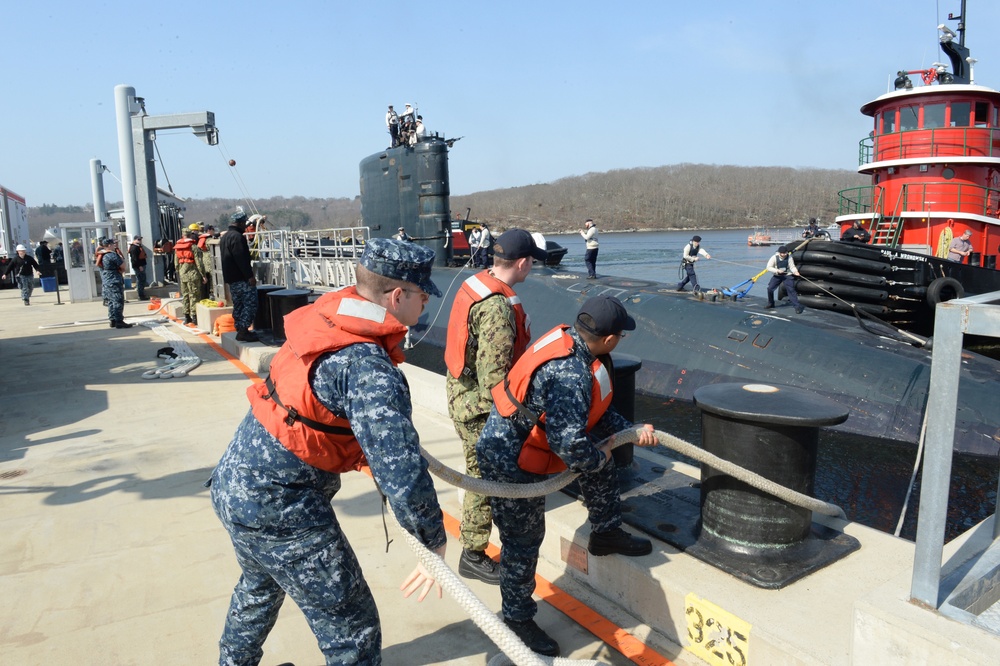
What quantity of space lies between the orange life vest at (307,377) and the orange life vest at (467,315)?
4.34ft

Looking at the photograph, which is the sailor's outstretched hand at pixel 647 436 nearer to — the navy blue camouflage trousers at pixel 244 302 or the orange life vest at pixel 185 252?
the navy blue camouflage trousers at pixel 244 302

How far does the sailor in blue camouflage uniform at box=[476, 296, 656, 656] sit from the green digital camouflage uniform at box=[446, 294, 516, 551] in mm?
326

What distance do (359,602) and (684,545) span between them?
5.97 feet

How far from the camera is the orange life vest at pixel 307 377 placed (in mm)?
2369

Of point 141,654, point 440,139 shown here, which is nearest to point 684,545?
point 141,654

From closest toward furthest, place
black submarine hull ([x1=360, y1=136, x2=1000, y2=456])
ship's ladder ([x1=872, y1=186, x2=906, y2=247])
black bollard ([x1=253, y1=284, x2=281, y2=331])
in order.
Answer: black submarine hull ([x1=360, y1=136, x2=1000, y2=456])
black bollard ([x1=253, y1=284, x2=281, y2=331])
ship's ladder ([x1=872, y1=186, x2=906, y2=247])

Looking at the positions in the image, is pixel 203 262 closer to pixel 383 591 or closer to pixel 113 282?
pixel 113 282

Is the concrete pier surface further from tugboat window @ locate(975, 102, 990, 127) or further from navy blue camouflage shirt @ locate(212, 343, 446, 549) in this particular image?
tugboat window @ locate(975, 102, 990, 127)

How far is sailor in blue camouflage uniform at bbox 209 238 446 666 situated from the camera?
2.28 meters

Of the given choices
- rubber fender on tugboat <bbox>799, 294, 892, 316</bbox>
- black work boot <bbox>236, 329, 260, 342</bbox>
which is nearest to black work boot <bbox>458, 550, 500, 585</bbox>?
black work boot <bbox>236, 329, 260, 342</bbox>

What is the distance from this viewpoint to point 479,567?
3943mm

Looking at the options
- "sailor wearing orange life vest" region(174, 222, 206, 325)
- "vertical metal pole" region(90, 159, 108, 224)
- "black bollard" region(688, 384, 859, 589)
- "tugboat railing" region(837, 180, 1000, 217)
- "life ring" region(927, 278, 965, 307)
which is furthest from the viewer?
"vertical metal pole" region(90, 159, 108, 224)

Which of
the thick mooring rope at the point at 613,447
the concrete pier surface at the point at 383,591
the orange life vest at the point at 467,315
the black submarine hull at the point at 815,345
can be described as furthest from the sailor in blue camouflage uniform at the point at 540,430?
the black submarine hull at the point at 815,345

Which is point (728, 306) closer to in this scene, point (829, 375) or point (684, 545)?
point (829, 375)
